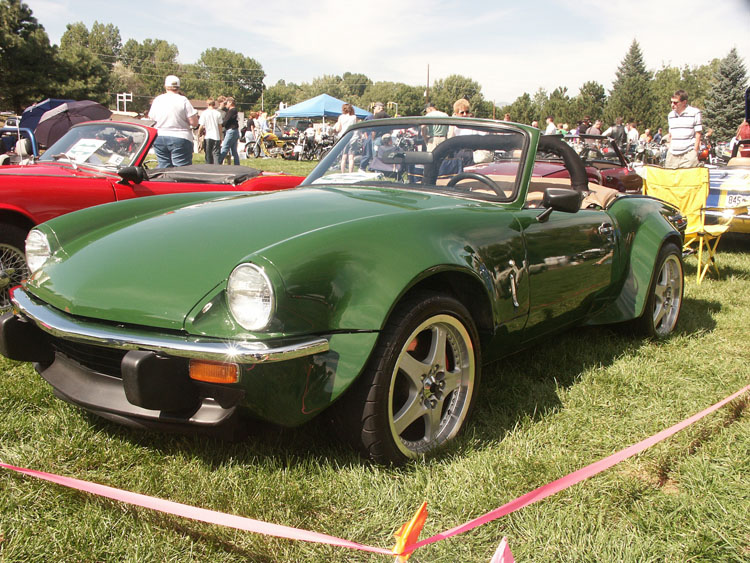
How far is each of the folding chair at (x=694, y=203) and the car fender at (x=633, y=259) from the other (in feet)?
7.98

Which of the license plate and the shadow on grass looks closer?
the shadow on grass

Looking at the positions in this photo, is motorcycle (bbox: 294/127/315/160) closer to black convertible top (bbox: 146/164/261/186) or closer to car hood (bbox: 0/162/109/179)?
black convertible top (bbox: 146/164/261/186)

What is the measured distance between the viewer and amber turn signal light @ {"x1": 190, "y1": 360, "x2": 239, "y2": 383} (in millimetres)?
1899

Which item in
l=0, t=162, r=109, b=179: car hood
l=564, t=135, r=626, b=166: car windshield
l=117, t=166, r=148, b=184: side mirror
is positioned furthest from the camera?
l=564, t=135, r=626, b=166: car windshield

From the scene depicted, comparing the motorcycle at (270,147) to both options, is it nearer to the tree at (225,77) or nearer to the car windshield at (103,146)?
the car windshield at (103,146)

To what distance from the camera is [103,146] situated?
4.93 meters

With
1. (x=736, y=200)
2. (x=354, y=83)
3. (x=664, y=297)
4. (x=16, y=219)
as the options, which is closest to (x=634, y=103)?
(x=736, y=200)

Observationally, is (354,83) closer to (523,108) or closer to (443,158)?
(523,108)

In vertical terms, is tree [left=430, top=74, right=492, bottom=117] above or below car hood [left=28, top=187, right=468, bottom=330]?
above

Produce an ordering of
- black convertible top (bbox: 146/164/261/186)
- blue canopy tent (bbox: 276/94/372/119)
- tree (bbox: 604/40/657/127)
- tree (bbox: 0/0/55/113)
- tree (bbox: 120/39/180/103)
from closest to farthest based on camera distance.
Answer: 1. black convertible top (bbox: 146/164/261/186)
2. blue canopy tent (bbox: 276/94/372/119)
3. tree (bbox: 0/0/55/113)
4. tree (bbox: 604/40/657/127)
5. tree (bbox: 120/39/180/103)

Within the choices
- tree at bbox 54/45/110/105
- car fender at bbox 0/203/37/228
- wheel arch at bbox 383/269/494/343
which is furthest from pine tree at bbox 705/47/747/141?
car fender at bbox 0/203/37/228

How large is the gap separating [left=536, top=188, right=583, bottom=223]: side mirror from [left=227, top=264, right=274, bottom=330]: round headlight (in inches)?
62.5

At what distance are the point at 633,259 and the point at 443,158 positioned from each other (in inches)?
54.3

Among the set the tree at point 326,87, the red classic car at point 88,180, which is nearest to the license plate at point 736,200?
the red classic car at point 88,180
